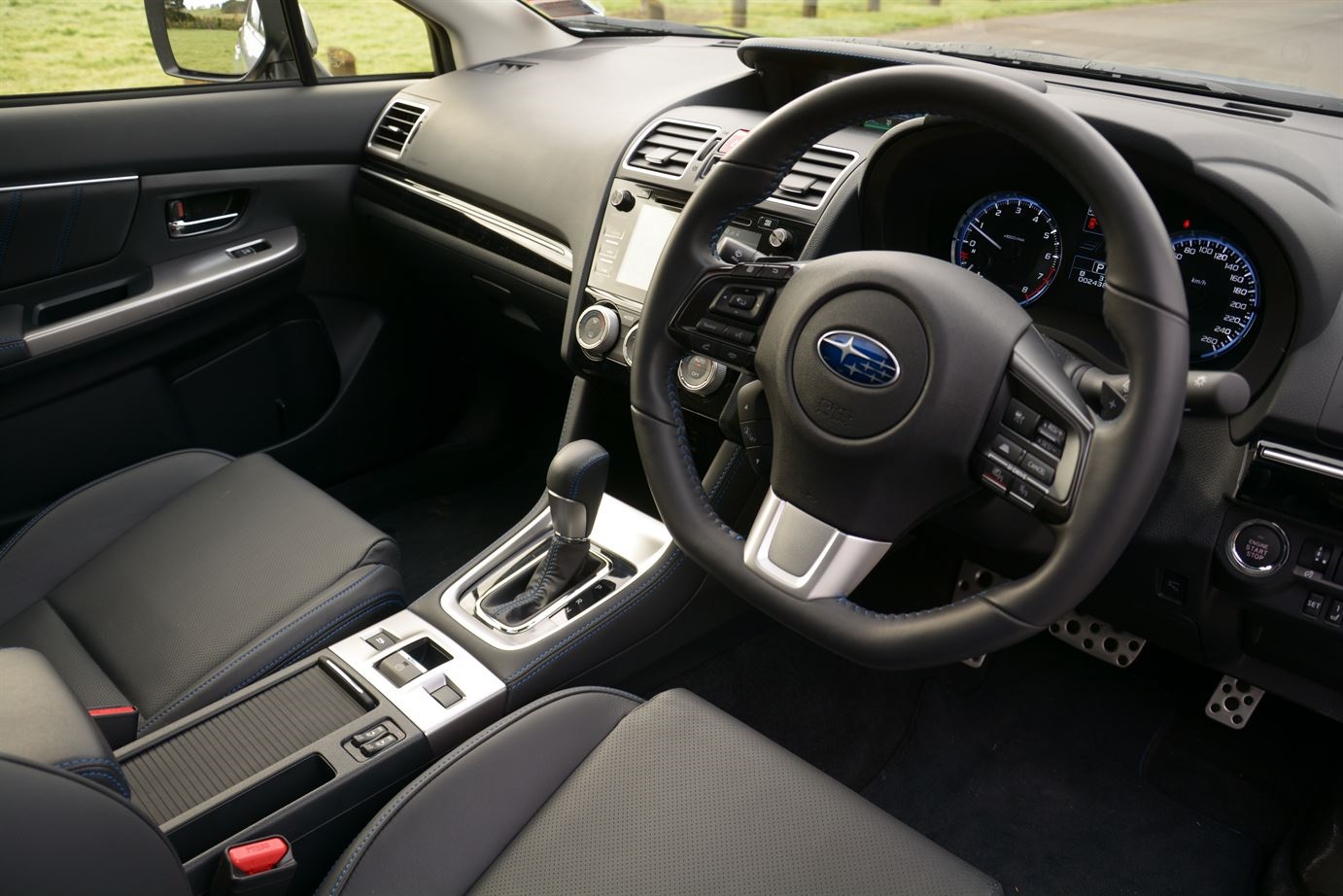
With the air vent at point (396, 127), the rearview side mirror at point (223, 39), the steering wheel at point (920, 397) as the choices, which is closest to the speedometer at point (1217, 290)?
the steering wheel at point (920, 397)

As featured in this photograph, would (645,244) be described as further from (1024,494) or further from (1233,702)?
(1233,702)

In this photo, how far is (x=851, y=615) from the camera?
44.0 inches

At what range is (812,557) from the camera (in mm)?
1147

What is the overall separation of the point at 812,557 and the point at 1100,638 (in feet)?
2.90

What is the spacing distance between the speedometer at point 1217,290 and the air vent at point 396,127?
68.4 inches

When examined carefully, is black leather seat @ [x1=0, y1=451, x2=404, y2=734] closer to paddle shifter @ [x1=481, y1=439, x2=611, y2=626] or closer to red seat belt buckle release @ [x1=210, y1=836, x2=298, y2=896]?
paddle shifter @ [x1=481, y1=439, x2=611, y2=626]

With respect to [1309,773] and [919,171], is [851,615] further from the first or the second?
[1309,773]

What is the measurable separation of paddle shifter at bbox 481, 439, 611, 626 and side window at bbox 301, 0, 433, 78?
139 cm

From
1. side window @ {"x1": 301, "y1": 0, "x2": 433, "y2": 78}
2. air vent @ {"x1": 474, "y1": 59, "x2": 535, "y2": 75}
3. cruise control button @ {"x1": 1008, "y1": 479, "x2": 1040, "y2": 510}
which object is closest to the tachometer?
cruise control button @ {"x1": 1008, "y1": 479, "x2": 1040, "y2": 510}

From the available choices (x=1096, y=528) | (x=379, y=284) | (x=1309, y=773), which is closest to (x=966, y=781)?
(x=1309, y=773)

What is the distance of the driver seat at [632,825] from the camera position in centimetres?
109

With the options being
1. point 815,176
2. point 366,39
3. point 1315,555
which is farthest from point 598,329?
point 366,39

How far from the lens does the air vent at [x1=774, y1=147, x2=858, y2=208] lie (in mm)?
1584

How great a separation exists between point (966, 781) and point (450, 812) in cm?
113
